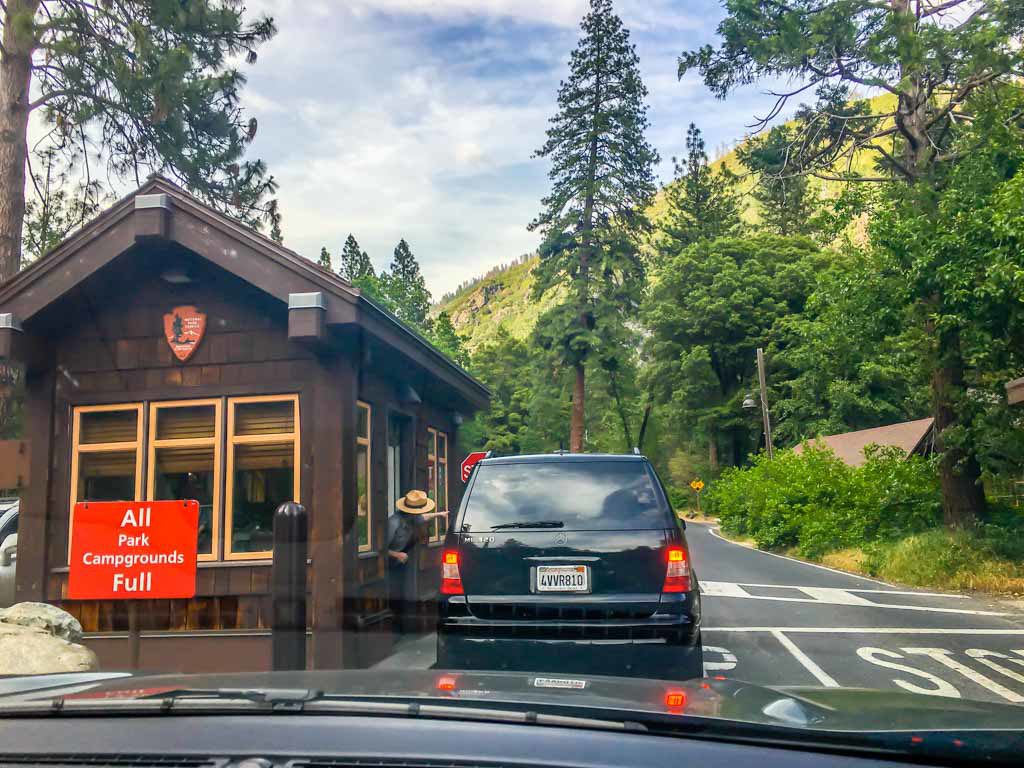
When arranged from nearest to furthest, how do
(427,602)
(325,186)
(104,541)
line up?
(104,541) → (427,602) → (325,186)

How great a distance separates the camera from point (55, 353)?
30.5ft

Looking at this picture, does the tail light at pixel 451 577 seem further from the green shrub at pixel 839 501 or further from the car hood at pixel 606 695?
the green shrub at pixel 839 501

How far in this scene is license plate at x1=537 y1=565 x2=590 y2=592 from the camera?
5949mm

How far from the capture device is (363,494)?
32.8 feet

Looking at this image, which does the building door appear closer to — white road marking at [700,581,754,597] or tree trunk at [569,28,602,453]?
white road marking at [700,581,754,597]

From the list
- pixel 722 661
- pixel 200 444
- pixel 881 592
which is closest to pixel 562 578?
pixel 722 661

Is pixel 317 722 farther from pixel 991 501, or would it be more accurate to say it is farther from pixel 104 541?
pixel 991 501

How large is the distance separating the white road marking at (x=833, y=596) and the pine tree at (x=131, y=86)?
14.5m

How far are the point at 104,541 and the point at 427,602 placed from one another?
5.10 meters

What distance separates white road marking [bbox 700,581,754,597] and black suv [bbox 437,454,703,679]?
376 inches

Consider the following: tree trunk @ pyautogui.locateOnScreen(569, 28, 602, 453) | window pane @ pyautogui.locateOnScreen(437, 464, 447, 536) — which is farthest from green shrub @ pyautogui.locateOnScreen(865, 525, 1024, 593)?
tree trunk @ pyautogui.locateOnScreen(569, 28, 602, 453)

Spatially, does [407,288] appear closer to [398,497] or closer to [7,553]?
[7,553]

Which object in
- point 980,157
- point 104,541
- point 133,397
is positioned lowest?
point 104,541

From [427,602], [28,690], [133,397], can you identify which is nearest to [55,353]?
[133,397]
